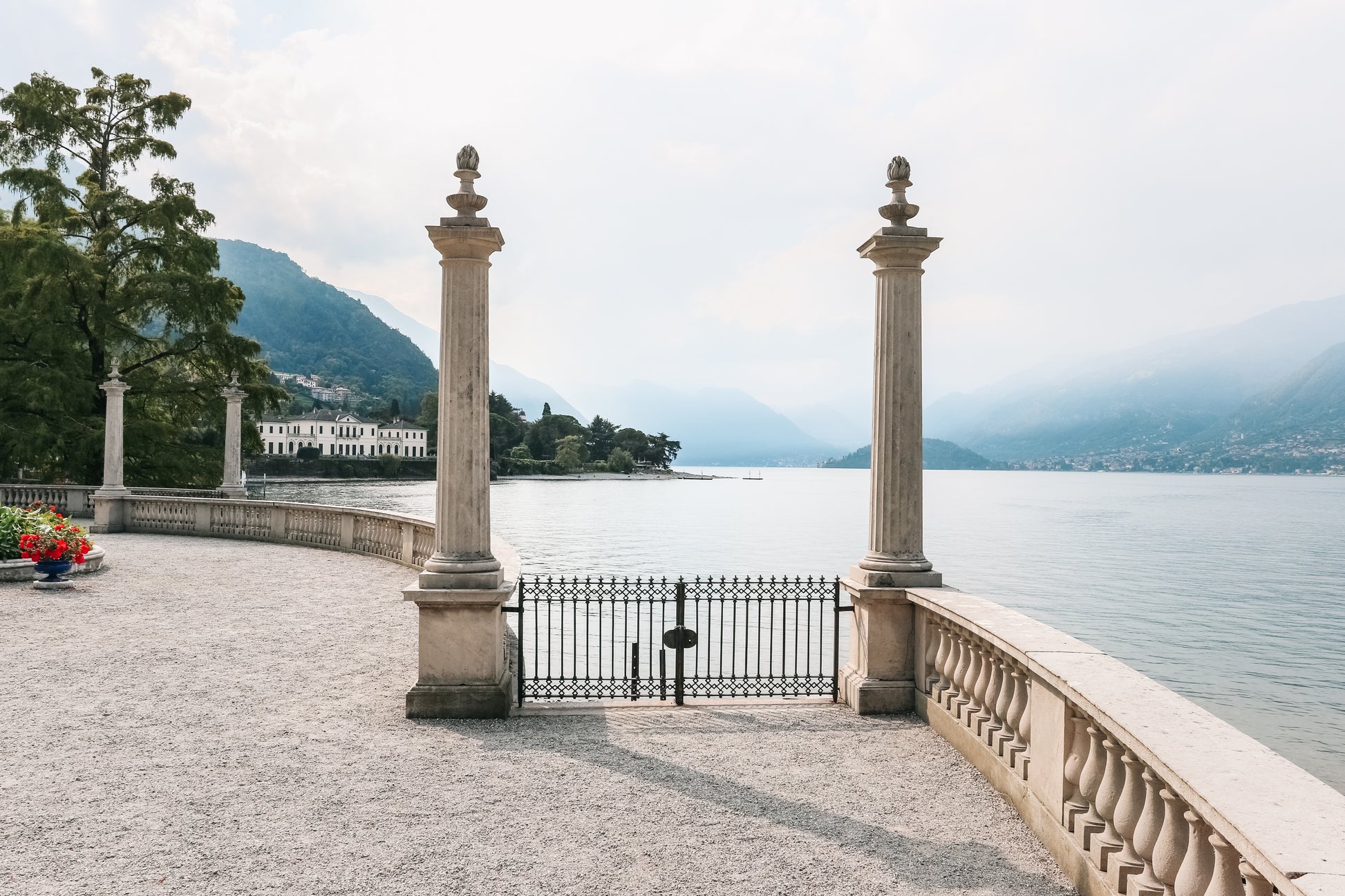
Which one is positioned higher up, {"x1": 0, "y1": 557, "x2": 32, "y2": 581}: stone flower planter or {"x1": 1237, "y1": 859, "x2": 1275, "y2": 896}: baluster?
{"x1": 1237, "y1": 859, "x2": 1275, "y2": 896}: baluster

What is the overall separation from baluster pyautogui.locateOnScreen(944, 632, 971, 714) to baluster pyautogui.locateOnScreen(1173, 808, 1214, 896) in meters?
3.16

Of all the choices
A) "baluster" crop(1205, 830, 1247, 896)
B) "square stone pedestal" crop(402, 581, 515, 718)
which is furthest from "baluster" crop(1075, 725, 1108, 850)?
"square stone pedestal" crop(402, 581, 515, 718)

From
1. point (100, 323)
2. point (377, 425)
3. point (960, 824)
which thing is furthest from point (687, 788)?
point (377, 425)

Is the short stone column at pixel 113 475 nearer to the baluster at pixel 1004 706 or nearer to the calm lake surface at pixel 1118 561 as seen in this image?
the calm lake surface at pixel 1118 561

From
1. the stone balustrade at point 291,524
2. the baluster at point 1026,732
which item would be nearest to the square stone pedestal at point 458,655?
the baluster at point 1026,732

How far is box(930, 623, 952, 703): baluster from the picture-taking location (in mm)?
7065

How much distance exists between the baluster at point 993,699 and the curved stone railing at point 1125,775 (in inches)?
0.4

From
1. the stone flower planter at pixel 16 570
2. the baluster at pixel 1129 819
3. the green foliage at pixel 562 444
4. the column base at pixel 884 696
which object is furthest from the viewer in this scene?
the green foliage at pixel 562 444

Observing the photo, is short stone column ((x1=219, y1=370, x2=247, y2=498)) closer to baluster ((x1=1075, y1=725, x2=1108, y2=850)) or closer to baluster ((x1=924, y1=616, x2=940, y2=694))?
baluster ((x1=924, y1=616, x2=940, y2=694))

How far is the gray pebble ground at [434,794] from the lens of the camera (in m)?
4.61

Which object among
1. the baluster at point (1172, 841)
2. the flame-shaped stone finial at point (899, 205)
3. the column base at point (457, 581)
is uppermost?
the flame-shaped stone finial at point (899, 205)

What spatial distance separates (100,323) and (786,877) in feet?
107

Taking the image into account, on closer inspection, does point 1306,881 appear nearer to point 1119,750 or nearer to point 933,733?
point 1119,750

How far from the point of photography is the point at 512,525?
221 ft
